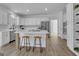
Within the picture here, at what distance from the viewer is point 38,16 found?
13.2 metres

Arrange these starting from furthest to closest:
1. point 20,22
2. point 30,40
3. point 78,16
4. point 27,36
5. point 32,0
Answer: point 20,22 → point 30,40 → point 27,36 → point 78,16 → point 32,0

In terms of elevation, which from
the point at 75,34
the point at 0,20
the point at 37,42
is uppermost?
the point at 0,20

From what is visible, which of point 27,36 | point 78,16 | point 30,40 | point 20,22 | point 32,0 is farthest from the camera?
point 20,22

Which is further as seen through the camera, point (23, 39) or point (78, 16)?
point (23, 39)

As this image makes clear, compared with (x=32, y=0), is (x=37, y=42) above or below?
below

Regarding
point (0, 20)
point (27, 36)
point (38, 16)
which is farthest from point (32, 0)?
point (38, 16)

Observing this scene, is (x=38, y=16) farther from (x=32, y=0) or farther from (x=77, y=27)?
(x=32, y=0)

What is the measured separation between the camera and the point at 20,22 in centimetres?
1312

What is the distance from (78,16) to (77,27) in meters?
0.48

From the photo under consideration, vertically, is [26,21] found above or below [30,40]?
above

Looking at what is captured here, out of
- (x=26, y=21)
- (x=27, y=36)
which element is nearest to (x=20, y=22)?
(x=26, y=21)

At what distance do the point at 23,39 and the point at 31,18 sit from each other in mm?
6718

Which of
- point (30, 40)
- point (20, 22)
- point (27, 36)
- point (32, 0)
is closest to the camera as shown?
point (32, 0)

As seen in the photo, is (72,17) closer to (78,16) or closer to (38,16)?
(78,16)
